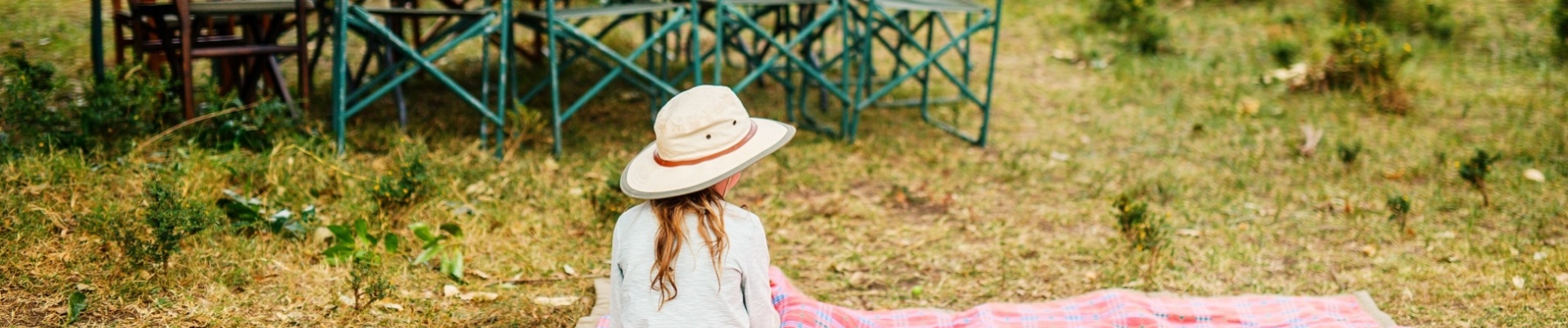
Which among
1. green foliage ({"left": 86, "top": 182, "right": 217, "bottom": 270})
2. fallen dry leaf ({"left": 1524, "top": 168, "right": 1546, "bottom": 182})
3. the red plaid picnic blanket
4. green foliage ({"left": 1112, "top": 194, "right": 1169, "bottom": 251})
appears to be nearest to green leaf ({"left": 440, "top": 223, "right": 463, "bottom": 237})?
green foliage ({"left": 86, "top": 182, "right": 217, "bottom": 270})

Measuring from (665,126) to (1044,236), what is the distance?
2389 mm

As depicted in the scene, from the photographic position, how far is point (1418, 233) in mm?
4328

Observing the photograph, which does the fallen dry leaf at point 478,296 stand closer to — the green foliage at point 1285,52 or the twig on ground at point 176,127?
the twig on ground at point 176,127

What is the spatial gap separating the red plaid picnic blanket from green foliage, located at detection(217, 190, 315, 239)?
1592mm

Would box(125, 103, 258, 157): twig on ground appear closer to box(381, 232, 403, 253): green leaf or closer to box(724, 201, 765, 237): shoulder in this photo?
box(381, 232, 403, 253): green leaf

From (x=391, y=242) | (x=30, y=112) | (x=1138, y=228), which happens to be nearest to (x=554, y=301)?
(x=391, y=242)

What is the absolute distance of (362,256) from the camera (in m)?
3.44

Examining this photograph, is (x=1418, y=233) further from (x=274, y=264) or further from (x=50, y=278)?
(x=50, y=278)

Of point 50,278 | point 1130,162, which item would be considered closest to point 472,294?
point 50,278

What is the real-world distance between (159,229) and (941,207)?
2795 mm

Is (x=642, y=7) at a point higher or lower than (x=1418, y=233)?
higher

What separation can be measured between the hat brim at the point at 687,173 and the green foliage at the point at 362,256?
3.84 ft

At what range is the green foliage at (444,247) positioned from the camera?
363 cm

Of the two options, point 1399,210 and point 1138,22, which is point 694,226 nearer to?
point 1399,210
